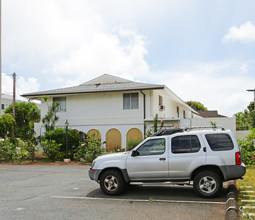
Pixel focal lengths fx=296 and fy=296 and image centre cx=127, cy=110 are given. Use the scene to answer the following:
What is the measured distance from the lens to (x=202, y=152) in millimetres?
8250

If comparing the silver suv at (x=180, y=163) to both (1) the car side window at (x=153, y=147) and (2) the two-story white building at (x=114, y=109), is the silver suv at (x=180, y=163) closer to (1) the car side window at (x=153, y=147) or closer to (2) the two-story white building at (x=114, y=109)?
(1) the car side window at (x=153, y=147)

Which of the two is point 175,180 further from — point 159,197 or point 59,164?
point 59,164

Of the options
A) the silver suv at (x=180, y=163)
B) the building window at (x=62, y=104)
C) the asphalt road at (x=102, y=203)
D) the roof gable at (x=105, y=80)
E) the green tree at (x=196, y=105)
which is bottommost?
the asphalt road at (x=102, y=203)

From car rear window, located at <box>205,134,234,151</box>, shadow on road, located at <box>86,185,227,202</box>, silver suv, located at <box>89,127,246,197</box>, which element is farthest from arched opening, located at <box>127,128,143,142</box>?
car rear window, located at <box>205,134,234,151</box>

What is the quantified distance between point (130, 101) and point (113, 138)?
345 cm

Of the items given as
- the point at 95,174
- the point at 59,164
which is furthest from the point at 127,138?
the point at 95,174

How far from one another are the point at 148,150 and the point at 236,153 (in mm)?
2437

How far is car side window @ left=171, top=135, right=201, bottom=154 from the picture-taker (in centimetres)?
838

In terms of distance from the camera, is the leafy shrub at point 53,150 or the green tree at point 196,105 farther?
the green tree at point 196,105

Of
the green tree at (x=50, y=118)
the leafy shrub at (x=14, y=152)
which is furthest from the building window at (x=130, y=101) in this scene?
the leafy shrub at (x=14, y=152)

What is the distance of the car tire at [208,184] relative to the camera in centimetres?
802

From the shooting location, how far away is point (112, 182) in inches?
348

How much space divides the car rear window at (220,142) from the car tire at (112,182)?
9.13 feet

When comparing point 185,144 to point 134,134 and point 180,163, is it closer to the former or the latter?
point 180,163
